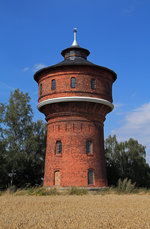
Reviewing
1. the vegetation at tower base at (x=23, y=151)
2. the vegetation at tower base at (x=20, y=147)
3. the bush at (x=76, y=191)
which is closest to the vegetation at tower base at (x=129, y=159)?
the vegetation at tower base at (x=23, y=151)

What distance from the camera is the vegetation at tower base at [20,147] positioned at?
28.2 meters

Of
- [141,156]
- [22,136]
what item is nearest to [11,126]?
[22,136]

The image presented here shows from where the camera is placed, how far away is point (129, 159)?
1438 inches

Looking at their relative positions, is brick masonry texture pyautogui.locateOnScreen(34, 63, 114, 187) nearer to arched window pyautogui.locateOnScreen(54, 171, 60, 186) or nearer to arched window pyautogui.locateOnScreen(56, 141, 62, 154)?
arched window pyautogui.locateOnScreen(54, 171, 60, 186)

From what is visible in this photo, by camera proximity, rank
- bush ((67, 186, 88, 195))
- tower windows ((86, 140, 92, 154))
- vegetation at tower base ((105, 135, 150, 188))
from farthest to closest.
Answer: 1. vegetation at tower base ((105, 135, 150, 188))
2. tower windows ((86, 140, 92, 154))
3. bush ((67, 186, 88, 195))

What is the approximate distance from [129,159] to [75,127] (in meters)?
16.9

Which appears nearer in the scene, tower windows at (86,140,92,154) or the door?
the door

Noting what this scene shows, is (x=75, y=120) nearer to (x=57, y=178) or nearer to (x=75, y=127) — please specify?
(x=75, y=127)

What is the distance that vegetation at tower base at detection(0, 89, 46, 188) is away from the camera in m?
28.2

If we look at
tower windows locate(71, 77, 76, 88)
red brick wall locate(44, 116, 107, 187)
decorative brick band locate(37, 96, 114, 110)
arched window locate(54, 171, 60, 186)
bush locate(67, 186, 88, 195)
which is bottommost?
bush locate(67, 186, 88, 195)

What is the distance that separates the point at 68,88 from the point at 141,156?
19323 mm

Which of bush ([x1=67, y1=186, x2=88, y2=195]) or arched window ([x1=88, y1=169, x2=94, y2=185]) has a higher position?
arched window ([x1=88, y1=169, x2=94, y2=185])

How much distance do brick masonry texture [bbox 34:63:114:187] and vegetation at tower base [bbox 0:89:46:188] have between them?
688 cm

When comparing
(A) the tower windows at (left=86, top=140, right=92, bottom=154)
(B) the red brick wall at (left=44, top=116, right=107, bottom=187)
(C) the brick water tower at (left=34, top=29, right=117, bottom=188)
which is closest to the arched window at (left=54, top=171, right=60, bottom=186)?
(C) the brick water tower at (left=34, top=29, right=117, bottom=188)
